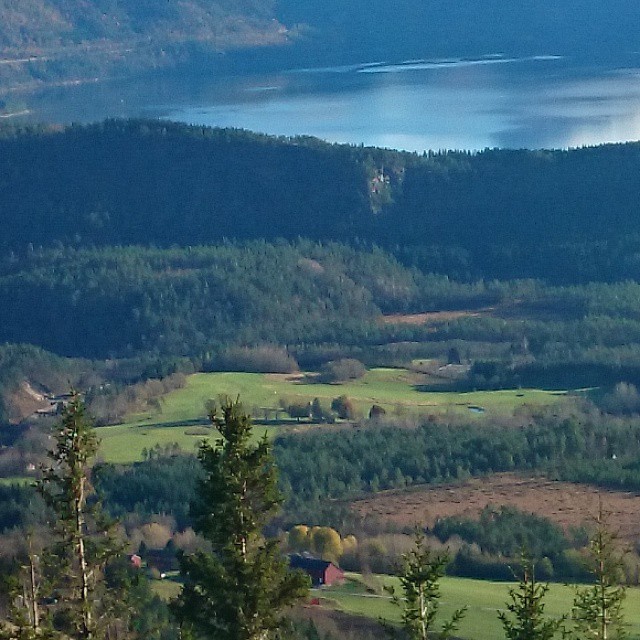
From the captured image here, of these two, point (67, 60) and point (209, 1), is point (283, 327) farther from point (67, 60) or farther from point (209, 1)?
point (209, 1)

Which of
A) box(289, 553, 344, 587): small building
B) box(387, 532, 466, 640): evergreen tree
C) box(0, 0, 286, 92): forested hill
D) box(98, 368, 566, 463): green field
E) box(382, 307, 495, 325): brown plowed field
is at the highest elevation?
box(0, 0, 286, 92): forested hill

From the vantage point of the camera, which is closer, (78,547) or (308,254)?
(78,547)

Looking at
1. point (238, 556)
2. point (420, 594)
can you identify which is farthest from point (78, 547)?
point (420, 594)

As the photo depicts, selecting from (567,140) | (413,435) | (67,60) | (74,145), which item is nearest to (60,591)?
(413,435)

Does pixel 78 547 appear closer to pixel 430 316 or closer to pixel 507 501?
pixel 507 501

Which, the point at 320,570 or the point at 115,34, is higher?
the point at 115,34

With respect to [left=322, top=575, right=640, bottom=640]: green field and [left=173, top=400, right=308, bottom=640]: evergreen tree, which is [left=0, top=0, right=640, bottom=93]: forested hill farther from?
[left=173, top=400, right=308, bottom=640]: evergreen tree

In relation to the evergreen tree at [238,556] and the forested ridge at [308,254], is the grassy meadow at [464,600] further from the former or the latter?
the forested ridge at [308,254]

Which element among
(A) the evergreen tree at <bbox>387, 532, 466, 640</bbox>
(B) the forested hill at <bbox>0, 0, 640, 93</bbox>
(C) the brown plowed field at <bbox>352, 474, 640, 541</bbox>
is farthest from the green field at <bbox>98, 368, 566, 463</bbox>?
(B) the forested hill at <bbox>0, 0, 640, 93</bbox>
